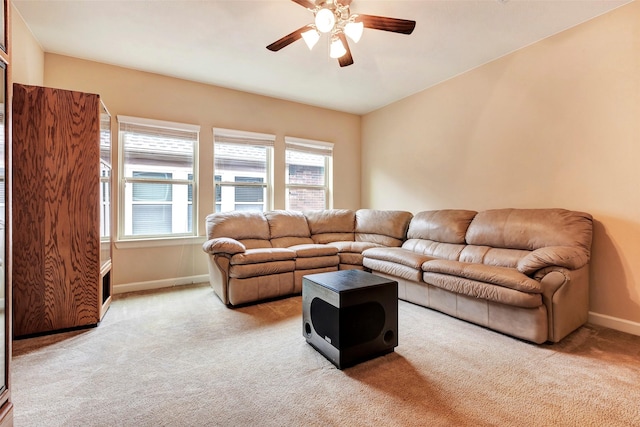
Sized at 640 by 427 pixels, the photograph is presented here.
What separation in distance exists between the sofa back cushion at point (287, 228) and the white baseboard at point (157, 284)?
3.69ft

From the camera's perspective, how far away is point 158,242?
Answer: 381cm

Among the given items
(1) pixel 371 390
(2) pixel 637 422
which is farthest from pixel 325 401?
(2) pixel 637 422

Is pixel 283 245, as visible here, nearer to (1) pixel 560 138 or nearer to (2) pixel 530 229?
(2) pixel 530 229

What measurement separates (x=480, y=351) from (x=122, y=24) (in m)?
4.08

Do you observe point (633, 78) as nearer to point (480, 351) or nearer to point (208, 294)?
point (480, 351)

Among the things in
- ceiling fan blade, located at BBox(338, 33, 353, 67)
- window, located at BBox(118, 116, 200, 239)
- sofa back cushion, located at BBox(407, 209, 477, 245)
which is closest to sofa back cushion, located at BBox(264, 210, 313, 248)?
window, located at BBox(118, 116, 200, 239)

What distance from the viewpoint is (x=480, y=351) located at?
7.13 feet

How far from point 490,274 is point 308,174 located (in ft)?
10.8

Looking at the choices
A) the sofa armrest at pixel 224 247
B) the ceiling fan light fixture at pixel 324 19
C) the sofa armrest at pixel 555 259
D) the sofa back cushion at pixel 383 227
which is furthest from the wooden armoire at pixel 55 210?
the sofa armrest at pixel 555 259

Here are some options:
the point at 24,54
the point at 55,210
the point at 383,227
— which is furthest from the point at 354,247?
the point at 24,54

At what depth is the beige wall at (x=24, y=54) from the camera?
256 centimetres

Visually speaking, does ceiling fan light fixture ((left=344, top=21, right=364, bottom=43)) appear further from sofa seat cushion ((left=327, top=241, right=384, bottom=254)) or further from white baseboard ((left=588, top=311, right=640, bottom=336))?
white baseboard ((left=588, top=311, right=640, bottom=336))

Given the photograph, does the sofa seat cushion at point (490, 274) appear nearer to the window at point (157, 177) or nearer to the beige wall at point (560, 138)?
the beige wall at point (560, 138)

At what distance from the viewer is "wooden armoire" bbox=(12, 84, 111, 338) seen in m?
2.35
